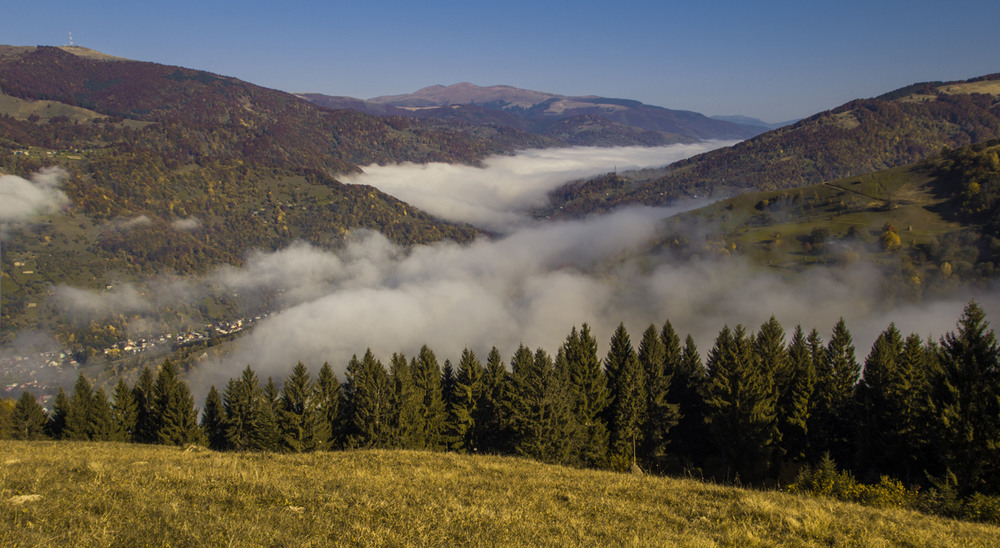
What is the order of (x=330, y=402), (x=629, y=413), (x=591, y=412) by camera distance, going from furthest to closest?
(x=591, y=412), (x=629, y=413), (x=330, y=402)

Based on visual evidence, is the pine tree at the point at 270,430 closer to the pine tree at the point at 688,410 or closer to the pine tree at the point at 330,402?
the pine tree at the point at 330,402

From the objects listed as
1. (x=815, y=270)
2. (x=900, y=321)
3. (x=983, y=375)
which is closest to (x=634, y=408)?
(x=983, y=375)

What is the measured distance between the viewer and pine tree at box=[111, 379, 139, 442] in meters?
52.9

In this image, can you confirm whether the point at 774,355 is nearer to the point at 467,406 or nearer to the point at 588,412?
the point at 588,412

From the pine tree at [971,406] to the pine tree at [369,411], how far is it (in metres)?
41.1

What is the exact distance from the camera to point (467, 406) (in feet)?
185

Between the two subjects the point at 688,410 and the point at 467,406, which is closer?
the point at 467,406


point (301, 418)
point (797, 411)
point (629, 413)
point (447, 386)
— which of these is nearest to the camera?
point (301, 418)

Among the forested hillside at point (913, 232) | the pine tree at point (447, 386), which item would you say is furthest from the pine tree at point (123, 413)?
the forested hillside at point (913, 232)

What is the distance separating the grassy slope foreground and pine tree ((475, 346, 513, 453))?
30.3m

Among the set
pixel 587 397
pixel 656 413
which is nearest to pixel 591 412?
pixel 587 397

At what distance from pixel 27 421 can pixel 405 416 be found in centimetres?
A: 4068

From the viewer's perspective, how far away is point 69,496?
15000mm

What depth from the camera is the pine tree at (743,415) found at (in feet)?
157
